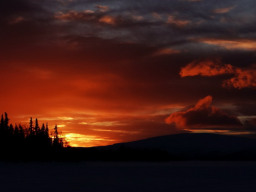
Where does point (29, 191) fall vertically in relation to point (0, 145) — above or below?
below

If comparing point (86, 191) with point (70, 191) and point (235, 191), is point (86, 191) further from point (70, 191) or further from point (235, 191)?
point (235, 191)

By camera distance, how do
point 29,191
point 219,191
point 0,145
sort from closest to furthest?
1. point 29,191
2. point 219,191
3. point 0,145

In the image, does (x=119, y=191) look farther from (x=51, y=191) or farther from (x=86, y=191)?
(x=51, y=191)

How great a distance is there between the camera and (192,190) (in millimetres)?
62469

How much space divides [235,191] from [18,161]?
15566cm

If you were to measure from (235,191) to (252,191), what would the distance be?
2.43m

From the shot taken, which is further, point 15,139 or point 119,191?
point 15,139

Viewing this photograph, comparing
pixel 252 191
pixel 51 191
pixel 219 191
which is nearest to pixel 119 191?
pixel 51 191

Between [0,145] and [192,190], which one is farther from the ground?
[0,145]

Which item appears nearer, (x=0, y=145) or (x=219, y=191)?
(x=219, y=191)

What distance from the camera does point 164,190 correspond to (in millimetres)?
61938

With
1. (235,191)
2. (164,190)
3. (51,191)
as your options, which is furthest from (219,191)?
(51,191)

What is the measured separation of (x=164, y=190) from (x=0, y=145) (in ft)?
484

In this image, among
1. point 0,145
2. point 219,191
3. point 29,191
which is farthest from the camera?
point 0,145
